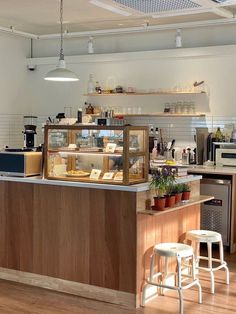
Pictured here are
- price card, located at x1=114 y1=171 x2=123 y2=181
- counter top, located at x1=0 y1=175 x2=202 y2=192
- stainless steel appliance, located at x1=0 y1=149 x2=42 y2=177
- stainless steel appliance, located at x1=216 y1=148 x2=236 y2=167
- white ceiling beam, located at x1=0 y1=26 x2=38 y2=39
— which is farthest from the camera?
white ceiling beam, located at x1=0 y1=26 x2=38 y2=39

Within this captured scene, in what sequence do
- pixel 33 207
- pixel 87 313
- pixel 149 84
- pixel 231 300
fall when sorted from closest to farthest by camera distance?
pixel 87 313 → pixel 231 300 → pixel 33 207 → pixel 149 84

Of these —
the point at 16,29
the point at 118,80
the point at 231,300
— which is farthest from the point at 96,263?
the point at 16,29

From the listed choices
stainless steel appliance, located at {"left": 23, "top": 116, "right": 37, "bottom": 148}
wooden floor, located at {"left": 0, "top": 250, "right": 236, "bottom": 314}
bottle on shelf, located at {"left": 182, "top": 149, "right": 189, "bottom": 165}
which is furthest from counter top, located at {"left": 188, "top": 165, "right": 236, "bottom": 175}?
stainless steel appliance, located at {"left": 23, "top": 116, "right": 37, "bottom": 148}

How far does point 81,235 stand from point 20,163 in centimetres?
93

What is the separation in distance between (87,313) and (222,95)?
399 centimetres

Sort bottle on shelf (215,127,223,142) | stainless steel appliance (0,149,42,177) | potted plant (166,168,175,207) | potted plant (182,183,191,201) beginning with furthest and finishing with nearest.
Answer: bottle on shelf (215,127,223,142)
stainless steel appliance (0,149,42,177)
potted plant (182,183,191,201)
potted plant (166,168,175,207)

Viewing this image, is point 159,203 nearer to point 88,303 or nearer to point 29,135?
point 88,303

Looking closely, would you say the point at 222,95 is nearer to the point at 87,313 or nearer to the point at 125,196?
the point at 125,196

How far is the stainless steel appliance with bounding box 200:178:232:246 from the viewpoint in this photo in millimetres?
6262

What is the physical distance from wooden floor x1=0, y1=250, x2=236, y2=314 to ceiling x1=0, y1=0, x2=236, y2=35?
123 inches

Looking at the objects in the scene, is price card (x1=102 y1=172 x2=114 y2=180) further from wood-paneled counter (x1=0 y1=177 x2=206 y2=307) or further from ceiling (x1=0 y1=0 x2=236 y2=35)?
ceiling (x1=0 y1=0 x2=236 y2=35)

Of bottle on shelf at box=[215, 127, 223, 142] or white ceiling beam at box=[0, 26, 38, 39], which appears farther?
white ceiling beam at box=[0, 26, 38, 39]

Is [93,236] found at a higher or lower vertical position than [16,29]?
lower

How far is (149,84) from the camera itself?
7754 millimetres
